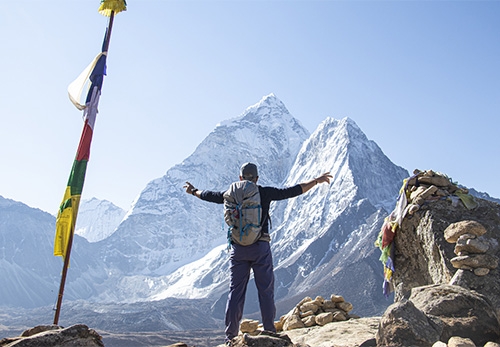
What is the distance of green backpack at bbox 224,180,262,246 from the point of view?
614 centimetres

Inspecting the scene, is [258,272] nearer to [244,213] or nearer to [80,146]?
[244,213]

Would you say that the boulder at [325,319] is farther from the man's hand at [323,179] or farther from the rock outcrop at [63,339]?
the rock outcrop at [63,339]

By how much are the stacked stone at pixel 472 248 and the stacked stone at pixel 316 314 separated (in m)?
3.31

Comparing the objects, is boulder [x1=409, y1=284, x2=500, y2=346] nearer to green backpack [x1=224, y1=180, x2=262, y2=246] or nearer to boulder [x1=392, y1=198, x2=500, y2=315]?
boulder [x1=392, y1=198, x2=500, y2=315]

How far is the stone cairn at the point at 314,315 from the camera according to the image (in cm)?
1048

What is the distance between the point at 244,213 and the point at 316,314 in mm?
5918

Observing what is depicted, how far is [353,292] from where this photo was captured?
174 metres

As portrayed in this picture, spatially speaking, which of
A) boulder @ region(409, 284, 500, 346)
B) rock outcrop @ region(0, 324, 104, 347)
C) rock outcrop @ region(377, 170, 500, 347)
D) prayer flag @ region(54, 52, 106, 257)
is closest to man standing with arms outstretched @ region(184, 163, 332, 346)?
rock outcrop @ region(377, 170, 500, 347)

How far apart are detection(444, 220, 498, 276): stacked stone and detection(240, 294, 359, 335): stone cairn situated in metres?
3.31

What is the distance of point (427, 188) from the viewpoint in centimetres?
942

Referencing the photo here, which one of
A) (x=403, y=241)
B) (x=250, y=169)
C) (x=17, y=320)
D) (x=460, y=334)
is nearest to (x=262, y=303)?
(x=250, y=169)

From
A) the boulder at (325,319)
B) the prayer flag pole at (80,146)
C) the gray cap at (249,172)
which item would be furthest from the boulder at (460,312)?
the prayer flag pole at (80,146)

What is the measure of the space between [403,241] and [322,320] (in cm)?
226

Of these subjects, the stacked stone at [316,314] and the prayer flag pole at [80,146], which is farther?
the stacked stone at [316,314]
